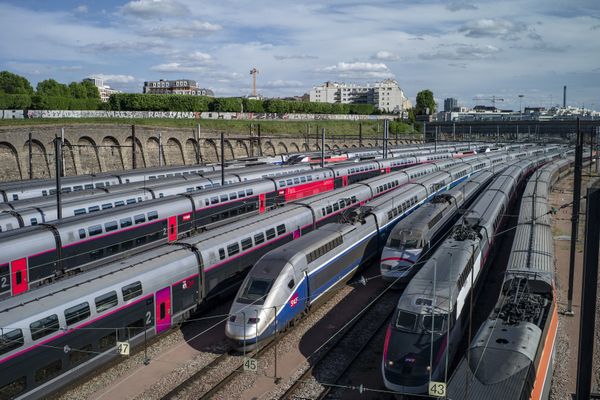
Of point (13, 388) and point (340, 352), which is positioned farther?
point (340, 352)

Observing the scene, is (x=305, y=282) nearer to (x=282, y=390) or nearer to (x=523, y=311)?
(x=282, y=390)

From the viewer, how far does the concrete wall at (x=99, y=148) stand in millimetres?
54969

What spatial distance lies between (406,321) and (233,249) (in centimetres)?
947

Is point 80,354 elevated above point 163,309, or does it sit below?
below

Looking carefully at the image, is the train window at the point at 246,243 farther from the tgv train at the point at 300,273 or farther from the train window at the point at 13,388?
the train window at the point at 13,388

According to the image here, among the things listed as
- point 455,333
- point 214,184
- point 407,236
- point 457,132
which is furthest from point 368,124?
point 455,333

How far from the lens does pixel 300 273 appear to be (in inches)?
790

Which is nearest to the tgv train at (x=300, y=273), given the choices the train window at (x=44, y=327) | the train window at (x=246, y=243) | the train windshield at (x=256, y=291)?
the train windshield at (x=256, y=291)

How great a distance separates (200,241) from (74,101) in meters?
80.1

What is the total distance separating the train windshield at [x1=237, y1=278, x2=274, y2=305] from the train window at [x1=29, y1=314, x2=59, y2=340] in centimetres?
609

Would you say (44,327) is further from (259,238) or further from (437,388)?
(259,238)

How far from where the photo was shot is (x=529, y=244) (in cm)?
2306

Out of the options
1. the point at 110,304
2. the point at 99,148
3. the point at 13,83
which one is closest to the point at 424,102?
the point at 13,83

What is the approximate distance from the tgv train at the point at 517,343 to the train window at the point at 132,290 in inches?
416
